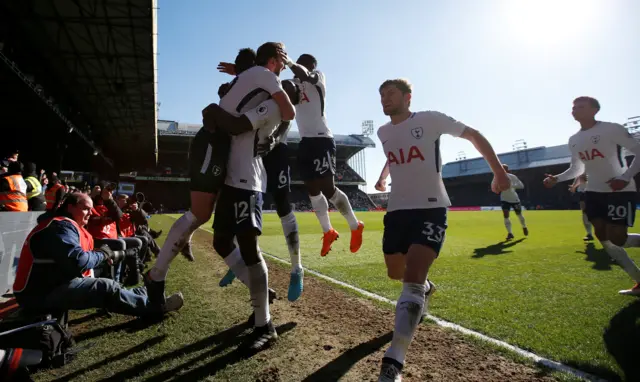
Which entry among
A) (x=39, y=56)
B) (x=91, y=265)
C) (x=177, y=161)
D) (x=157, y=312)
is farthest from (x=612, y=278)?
(x=177, y=161)

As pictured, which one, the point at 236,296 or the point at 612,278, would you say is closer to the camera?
the point at 236,296

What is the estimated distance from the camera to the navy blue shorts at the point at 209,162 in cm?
265

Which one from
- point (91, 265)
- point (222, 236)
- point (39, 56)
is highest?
point (39, 56)

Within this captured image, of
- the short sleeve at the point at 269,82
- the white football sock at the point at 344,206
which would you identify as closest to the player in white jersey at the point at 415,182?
the short sleeve at the point at 269,82

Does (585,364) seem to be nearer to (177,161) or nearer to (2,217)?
(2,217)

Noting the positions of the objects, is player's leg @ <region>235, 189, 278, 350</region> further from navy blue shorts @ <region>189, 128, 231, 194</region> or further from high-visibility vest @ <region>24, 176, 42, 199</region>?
high-visibility vest @ <region>24, 176, 42, 199</region>

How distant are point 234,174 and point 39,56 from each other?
18866 mm

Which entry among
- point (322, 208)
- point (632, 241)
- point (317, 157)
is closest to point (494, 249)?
point (632, 241)

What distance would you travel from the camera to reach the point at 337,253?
25.4 ft

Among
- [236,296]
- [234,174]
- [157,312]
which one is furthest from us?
[236,296]

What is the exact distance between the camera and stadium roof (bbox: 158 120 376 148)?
48.0 metres

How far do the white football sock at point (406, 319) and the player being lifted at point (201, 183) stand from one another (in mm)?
1598

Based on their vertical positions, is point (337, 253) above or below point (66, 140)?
below

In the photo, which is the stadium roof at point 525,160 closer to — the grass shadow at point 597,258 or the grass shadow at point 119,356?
the grass shadow at point 597,258
